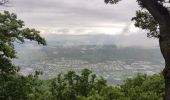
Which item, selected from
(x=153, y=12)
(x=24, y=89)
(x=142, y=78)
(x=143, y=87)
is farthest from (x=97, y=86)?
(x=153, y=12)

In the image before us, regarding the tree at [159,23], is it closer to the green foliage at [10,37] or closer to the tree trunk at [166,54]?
the tree trunk at [166,54]

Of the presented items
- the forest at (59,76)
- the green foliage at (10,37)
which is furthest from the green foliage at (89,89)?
the green foliage at (10,37)

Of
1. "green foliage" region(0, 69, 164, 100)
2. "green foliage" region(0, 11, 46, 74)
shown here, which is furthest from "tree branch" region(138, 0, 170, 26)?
"green foliage" region(0, 69, 164, 100)

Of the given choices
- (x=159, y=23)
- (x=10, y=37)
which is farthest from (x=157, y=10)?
(x=10, y=37)

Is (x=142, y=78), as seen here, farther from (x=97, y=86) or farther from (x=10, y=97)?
(x=10, y=97)

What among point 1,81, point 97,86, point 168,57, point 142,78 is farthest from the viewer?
point 142,78

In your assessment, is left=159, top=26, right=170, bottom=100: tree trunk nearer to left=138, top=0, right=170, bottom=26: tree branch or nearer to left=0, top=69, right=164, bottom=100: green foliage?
left=138, top=0, right=170, bottom=26: tree branch
